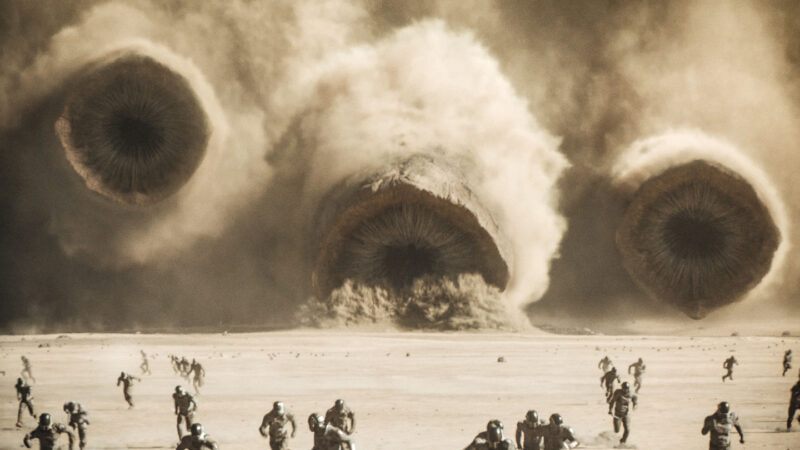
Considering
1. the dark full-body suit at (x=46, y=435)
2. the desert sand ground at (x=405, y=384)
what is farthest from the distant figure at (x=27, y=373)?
the dark full-body suit at (x=46, y=435)

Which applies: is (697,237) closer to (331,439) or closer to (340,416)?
(340,416)

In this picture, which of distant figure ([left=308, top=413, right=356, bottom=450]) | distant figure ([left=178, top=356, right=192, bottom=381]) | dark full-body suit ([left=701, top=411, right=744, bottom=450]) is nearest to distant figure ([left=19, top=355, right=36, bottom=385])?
distant figure ([left=178, top=356, right=192, bottom=381])

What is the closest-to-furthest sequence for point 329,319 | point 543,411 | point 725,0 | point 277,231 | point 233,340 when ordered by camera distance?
point 543,411
point 233,340
point 329,319
point 725,0
point 277,231

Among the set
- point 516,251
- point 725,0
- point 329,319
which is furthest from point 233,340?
point 725,0

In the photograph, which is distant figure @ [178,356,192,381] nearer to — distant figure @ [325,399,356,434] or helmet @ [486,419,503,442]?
distant figure @ [325,399,356,434]

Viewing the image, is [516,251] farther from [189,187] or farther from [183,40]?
[183,40]

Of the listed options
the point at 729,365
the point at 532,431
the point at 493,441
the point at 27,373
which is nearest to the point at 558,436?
the point at 532,431

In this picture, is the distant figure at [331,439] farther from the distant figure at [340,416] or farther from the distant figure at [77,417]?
the distant figure at [77,417]
